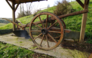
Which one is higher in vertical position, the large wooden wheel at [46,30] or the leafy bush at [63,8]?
the leafy bush at [63,8]

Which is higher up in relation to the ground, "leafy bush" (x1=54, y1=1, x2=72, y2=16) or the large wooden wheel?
"leafy bush" (x1=54, y1=1, x2=72, y2=16)

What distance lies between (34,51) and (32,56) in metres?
0.28

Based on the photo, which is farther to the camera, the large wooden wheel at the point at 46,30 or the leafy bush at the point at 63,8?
the leafy bush at the point at 63,8

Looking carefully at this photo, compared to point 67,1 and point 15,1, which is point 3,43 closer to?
point 15,1

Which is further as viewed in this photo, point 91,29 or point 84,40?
point 91,29

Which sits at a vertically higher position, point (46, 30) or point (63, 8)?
point (63, 8)

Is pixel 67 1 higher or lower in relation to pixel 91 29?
higher

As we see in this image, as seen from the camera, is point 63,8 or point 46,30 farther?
point 63,8

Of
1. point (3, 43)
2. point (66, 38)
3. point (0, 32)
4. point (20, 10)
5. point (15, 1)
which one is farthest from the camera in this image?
point (20, 10)

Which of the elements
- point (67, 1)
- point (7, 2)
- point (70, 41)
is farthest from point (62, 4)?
point (7, 2)

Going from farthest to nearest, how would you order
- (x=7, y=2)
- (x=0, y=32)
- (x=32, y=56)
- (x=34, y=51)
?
(x=0, y=32) → (x=7, y=2) → (x=34, y=51) → (x=32, y=56)

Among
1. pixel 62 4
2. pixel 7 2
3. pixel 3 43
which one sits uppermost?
pixel 62 4

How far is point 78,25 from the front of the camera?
4984 mm

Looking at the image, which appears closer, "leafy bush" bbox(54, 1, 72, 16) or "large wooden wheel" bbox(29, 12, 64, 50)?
"large wooden wheel" bbox(29, 12, 64, 50)
